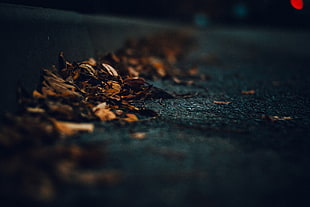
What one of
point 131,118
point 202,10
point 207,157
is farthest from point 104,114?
point 202,10

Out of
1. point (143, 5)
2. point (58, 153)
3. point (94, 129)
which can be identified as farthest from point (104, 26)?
point (143, 5)

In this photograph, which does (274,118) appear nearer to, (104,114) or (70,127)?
(104,114)

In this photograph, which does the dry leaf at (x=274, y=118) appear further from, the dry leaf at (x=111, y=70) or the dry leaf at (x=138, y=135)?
the dry leaf at (x=111, y=70)

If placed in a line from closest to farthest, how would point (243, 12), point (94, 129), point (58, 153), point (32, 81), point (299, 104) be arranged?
point (58, 153), point (94, 129), point (32, 81), point (299, 104), point (243, 12)

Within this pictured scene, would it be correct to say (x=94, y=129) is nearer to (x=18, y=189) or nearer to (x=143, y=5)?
(x=18, y=189)

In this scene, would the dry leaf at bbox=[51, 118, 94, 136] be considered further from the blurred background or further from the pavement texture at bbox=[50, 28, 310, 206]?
the blurred background

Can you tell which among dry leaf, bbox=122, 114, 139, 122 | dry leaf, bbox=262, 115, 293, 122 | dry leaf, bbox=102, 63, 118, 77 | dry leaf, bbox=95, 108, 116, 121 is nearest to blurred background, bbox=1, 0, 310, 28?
dry leaf, bbox=102, 63, 118, 77

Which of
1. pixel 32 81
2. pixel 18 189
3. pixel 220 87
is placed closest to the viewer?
pixel 18 189
